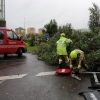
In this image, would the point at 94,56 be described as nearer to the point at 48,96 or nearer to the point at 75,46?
the point at 75,46

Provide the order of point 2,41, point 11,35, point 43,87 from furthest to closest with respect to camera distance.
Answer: point 11,35 < point 2,41 < point 43,87

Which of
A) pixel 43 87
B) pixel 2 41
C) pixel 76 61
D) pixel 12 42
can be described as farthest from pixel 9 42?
pixel 43 87

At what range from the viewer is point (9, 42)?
14.7 metres

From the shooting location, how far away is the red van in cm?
1440

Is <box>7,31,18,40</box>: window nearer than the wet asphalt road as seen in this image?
No

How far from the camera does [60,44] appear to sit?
10195 mm

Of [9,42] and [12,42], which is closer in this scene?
[9,42]

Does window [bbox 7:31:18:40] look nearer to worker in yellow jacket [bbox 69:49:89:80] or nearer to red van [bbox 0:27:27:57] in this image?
red van [bbox 0:27:27:57]

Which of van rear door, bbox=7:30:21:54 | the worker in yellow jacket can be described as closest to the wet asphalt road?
the worker in yellow jacket

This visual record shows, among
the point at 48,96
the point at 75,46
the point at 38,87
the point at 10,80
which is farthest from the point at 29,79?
the point at 75,46

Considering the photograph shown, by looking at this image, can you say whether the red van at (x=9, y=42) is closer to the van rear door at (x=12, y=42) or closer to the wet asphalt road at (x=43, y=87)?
the van rear door at (x=12, y=42)

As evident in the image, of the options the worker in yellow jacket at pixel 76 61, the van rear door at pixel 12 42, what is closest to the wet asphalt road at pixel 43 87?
the worker in yellow jacket at pixel 76 61

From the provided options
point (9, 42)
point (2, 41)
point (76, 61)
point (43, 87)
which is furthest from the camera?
point (9, 42)

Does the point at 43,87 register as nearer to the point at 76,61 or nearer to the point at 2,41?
the point at 76,61
